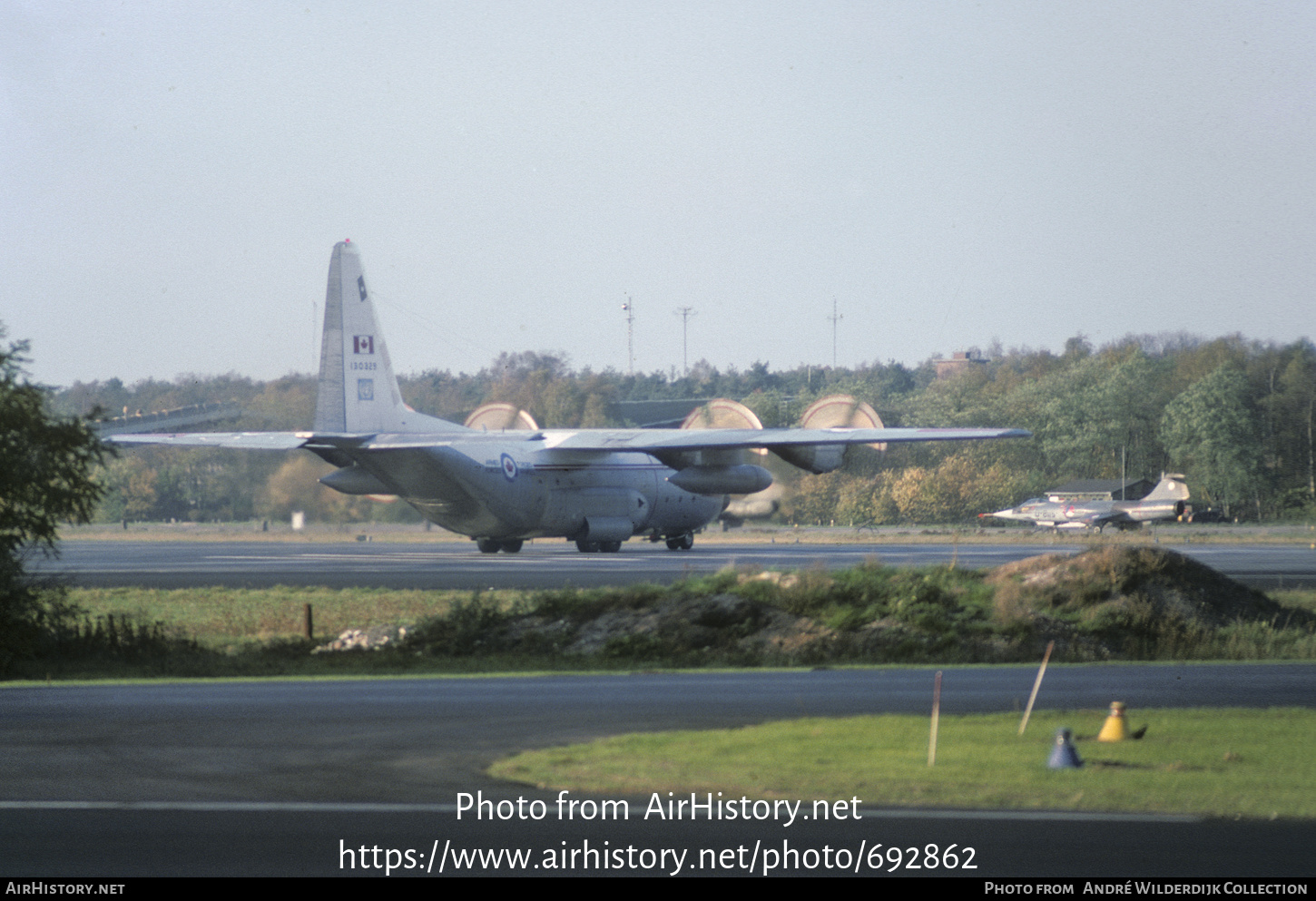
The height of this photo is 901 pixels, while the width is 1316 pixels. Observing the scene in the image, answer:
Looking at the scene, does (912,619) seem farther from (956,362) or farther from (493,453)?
(956,362)

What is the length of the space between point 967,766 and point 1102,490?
82504 mm

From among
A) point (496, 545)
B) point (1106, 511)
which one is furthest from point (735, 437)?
point (1106, 511)

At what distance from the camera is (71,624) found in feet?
93.4

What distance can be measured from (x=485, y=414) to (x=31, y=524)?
32532 mm

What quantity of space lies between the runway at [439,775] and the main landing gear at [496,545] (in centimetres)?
3208

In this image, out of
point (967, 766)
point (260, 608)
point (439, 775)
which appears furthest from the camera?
point (260, 608)

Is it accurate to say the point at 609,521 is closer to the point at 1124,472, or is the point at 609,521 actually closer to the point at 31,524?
the point at 31,524

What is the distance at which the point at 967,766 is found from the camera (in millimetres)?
11461

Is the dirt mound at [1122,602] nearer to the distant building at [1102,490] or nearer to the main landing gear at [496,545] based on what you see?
the main landing gear at [496,545]

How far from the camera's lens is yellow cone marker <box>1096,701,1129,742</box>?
1228 cm

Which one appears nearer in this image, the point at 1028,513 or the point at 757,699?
the point at 757,699

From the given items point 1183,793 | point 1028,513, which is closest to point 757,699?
point 1183,793

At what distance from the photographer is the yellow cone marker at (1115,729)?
12281mm

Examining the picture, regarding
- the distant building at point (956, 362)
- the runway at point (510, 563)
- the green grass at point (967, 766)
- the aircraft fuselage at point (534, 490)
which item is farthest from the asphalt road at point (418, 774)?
the distant building at point (956, 362)
